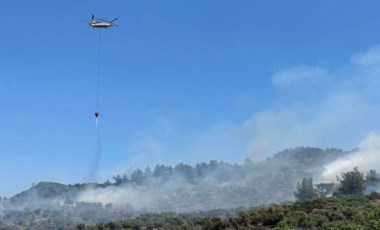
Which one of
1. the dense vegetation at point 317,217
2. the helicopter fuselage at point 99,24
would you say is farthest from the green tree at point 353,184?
the helicopter fuselage at point 99,24

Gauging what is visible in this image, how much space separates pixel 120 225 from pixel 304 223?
4381 centimetres

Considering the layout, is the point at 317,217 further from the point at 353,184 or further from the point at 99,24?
the point at 353,184

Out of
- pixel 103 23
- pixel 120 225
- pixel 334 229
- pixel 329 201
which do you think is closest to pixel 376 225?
pixel 334 229

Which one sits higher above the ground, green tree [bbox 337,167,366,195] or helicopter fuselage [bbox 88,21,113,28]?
helicopter fuselage [bbox 88,21,113,28]

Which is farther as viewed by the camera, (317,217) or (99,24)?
(99,24)

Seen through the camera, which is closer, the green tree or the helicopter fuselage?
the helicopter fuselage

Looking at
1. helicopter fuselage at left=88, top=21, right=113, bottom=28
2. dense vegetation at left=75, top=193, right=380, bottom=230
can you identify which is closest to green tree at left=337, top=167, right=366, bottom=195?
dense vegetation at left=75, top=193, right=380, bottom=230

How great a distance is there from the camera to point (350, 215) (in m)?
64.1

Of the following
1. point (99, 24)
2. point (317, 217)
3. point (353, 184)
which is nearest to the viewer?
point (317, 217)

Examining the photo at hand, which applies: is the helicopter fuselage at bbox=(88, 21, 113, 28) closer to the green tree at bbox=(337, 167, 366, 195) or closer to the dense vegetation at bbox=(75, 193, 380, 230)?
the dense vegetation at bbox=(75, 193, 380, 230)

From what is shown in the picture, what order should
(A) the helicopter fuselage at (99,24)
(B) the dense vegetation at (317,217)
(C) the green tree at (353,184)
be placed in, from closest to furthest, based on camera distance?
(B) the dense vegetation at (317,217) < (A) the helicopter fuselage at (99,24) < (C) the green tree at (353,184)

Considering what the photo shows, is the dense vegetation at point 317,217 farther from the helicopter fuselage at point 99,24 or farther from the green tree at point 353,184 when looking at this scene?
the green tree at point 353,184

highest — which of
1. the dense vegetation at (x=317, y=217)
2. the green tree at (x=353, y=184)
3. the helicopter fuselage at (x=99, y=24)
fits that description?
the helicopter fuselage at (x=99, y=24)

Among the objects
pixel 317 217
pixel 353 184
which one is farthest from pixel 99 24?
pixel 353 184
